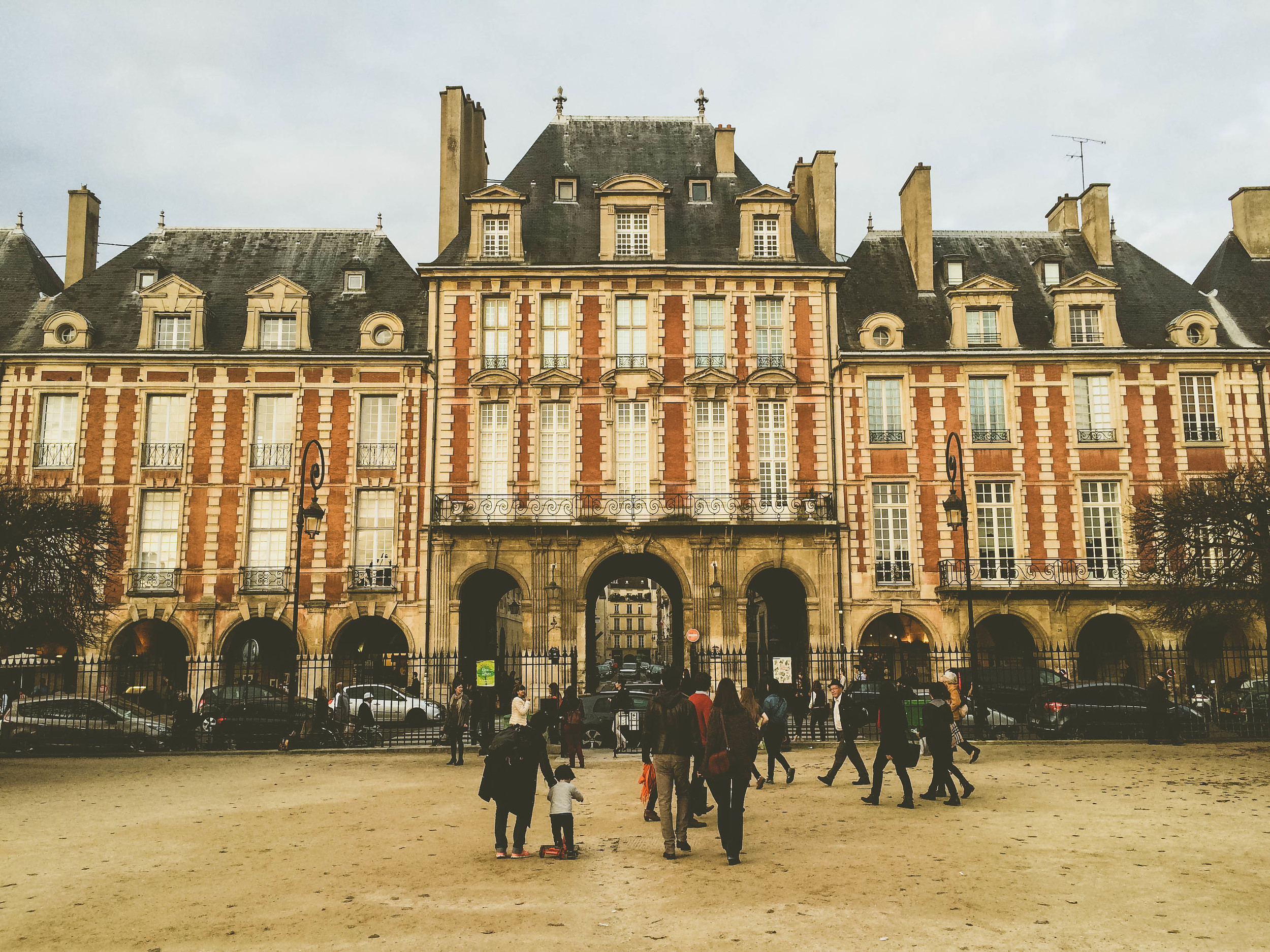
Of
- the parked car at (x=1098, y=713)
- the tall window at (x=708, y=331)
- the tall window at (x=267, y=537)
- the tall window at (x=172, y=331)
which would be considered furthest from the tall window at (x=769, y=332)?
the tall window at (x=172, y=331)

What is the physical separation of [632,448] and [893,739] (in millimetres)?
18516

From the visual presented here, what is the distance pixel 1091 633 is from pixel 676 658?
41.5ft

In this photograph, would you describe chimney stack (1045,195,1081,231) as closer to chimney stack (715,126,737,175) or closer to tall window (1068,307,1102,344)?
tall window (1068,307,1102,344)

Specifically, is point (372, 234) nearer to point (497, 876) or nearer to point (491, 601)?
point (491, 601)

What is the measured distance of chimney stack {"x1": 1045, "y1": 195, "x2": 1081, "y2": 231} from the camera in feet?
119

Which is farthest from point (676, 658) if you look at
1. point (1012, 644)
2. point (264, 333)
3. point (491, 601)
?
point (264, 333)

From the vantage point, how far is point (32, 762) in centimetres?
1958

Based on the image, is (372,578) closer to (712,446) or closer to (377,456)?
(377,456)

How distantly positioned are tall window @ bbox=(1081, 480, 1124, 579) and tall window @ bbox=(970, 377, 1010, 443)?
2.89m

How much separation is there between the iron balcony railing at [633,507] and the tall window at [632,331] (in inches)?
160

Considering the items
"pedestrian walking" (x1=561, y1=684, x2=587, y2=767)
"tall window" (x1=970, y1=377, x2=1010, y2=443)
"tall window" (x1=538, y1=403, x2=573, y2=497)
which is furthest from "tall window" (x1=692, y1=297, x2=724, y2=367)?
"pedestrian walking" (x1=561, y1=684, x2=587, y2=767)

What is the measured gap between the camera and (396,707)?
86.7 ft

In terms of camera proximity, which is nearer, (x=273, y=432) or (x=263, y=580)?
(x=263, y=580)

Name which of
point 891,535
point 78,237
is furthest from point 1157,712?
point 78,237
